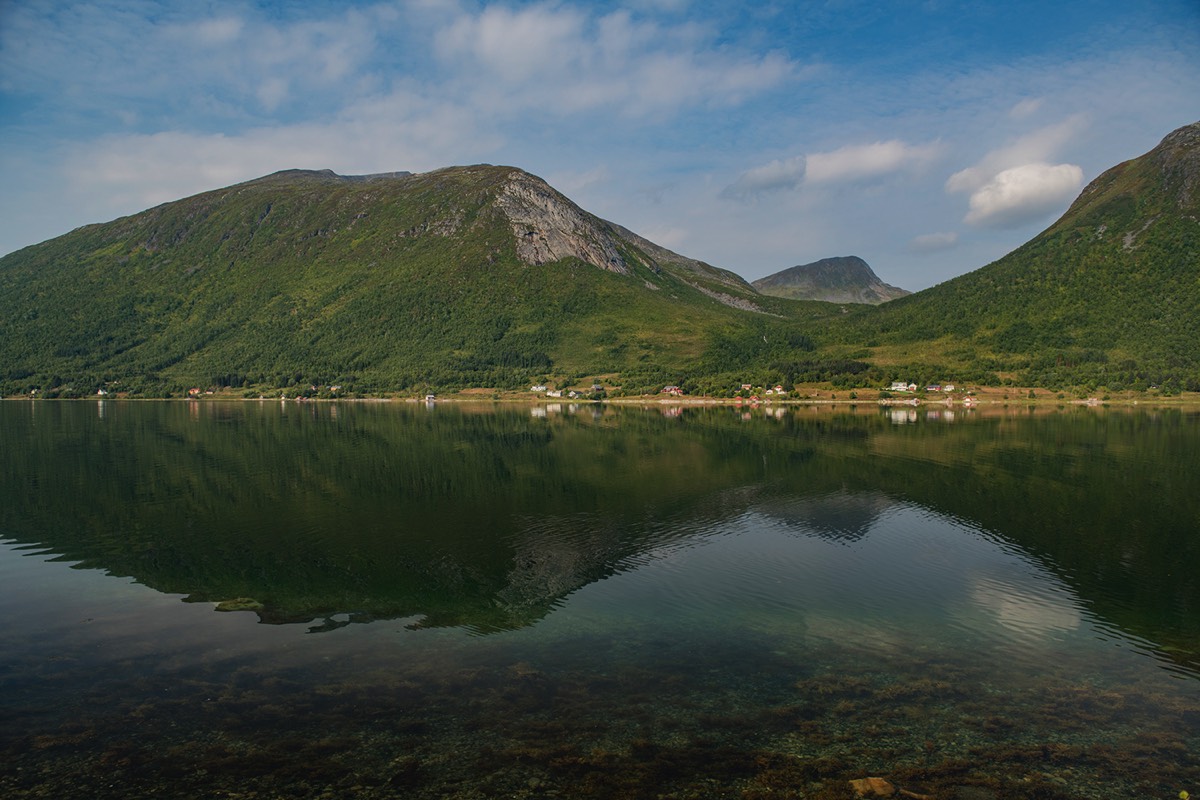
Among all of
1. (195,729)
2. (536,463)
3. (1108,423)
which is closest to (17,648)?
(195,729)

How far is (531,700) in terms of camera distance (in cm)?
1852

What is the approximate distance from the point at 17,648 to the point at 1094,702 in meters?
31.2

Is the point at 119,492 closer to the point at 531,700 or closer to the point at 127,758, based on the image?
the point at 127,758

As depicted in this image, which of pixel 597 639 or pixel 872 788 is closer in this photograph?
pixel 872 788

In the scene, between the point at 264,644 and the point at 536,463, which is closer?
the point at 264,644

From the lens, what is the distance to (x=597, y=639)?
23.1 metres

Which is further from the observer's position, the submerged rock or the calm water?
the calm water

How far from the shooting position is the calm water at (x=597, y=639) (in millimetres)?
15516

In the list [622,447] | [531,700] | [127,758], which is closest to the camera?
[127,758]

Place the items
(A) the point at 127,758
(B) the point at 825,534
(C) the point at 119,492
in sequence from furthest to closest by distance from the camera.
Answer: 1. (C) the point at 119,492
2. (B) the point at 825,534
3. (A) the point at 127,758

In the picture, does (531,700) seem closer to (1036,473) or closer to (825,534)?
(825,534)

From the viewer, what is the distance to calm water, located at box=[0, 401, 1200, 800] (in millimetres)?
15516

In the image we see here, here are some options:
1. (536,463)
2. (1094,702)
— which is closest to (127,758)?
(1094,702)

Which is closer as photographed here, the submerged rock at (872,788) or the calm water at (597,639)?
the submerged rock at (872,788)
